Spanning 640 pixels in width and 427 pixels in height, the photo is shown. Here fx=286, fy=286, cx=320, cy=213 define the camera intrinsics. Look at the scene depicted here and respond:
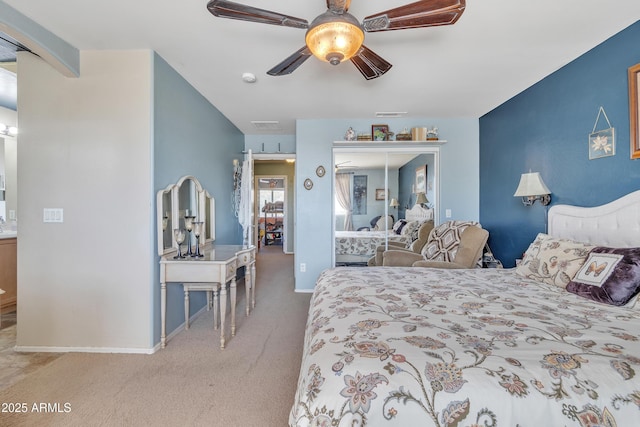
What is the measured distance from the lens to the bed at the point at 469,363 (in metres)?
0.85

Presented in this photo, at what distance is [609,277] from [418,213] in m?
2.53

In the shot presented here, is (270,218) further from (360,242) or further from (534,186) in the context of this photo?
(534,186)

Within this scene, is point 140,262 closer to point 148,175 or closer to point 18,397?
point 148,175

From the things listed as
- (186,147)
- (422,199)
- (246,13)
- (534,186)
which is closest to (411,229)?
(422,199)

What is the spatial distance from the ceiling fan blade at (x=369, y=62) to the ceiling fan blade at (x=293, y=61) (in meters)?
0.29

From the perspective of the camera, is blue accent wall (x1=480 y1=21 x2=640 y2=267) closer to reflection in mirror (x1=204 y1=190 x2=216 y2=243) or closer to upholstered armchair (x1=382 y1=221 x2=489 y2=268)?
upholstered armchair (x1=382 y1=221 x2=489 y2=268)

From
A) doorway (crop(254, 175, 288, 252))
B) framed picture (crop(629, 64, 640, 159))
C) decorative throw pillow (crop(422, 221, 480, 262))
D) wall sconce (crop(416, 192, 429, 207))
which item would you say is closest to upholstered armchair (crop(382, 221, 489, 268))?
decorative throw pillow (crop(422, 221, 480, 262))

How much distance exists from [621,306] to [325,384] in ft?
5.66

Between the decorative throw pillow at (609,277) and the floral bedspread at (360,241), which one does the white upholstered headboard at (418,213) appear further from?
the decorative throw pillow at (609,277)

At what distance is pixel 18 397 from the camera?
1789mm

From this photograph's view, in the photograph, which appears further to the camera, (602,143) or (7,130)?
(7,130)

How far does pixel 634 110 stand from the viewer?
77.7 inches

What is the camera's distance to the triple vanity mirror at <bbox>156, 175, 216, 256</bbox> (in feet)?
8.13

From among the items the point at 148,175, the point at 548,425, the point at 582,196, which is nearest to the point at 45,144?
the point at 148,175
